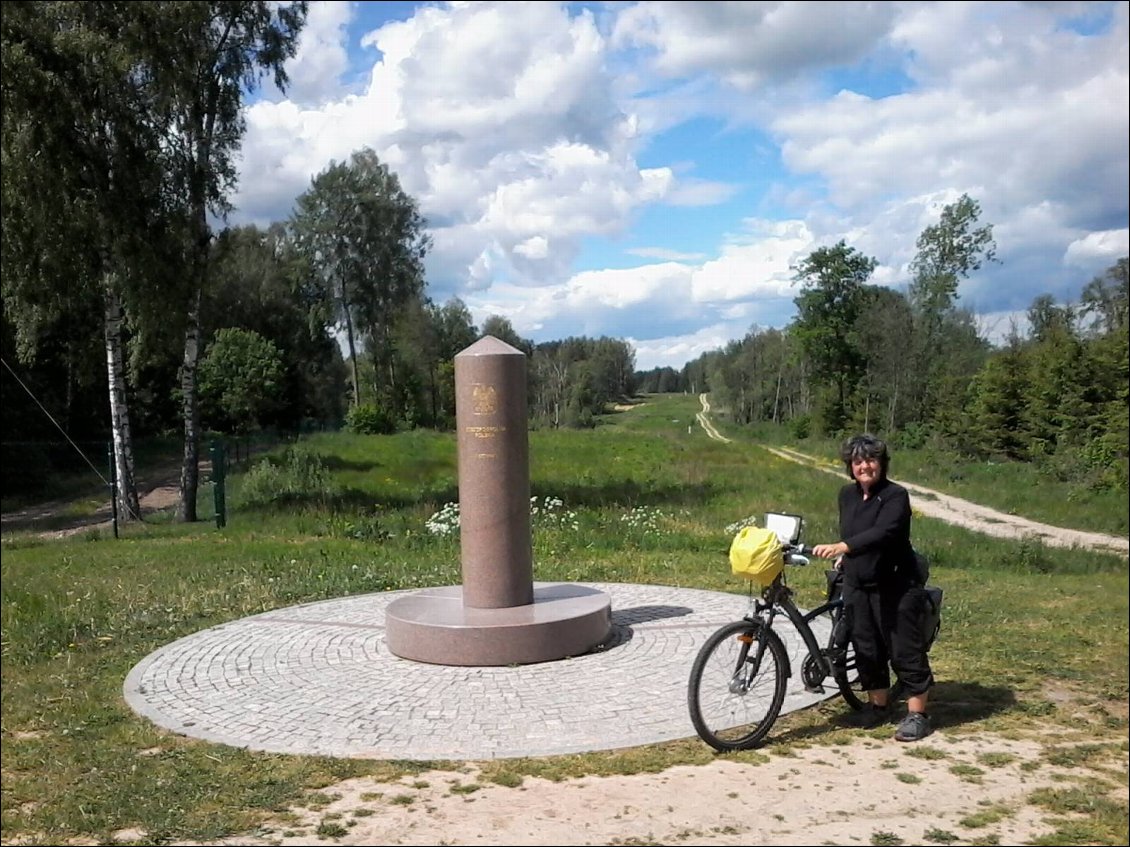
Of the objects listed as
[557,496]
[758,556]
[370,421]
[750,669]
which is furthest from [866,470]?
[370,421]

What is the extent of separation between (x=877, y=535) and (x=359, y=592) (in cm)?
693

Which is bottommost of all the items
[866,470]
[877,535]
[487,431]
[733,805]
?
[733,805]

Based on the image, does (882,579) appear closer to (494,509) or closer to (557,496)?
(494,509)


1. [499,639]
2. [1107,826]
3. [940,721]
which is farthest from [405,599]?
[1107,826]

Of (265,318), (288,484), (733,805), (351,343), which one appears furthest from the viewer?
(265,318)

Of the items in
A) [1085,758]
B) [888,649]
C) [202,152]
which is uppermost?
[202,152]

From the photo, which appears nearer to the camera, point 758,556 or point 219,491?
point 758,556

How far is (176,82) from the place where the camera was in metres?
19.5

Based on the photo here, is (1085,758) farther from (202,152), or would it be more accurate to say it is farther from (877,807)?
(202,152)

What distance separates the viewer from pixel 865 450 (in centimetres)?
561

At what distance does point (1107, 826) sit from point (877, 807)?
95 cm

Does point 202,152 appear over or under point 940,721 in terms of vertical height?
over

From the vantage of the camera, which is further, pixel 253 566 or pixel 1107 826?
pixel 253 566

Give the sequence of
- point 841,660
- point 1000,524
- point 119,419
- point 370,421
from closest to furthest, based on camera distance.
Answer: point 841,660 < point 1000,524 < point 119,419 < point 370,421
